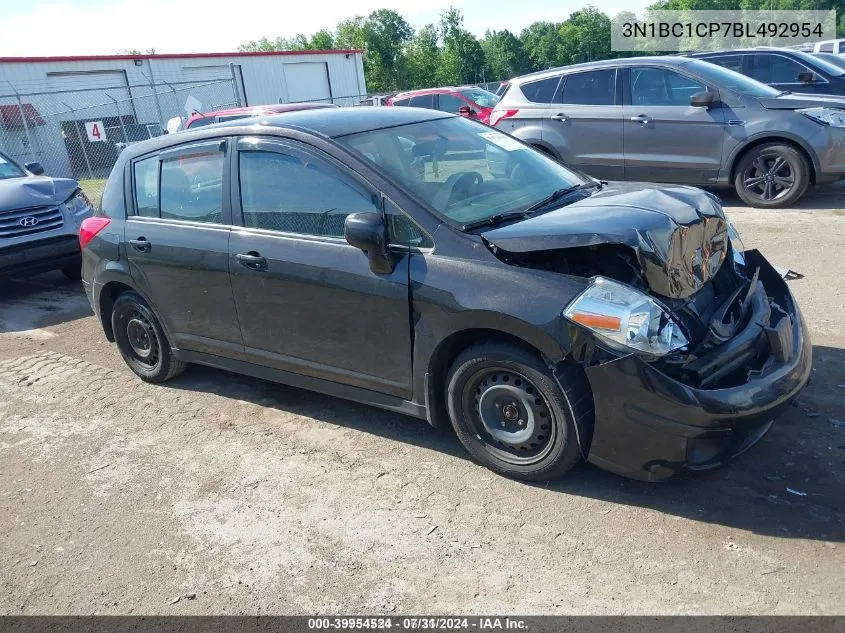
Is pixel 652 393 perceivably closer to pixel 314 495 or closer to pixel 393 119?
pixel 314 495

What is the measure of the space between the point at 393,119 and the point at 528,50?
267 ft

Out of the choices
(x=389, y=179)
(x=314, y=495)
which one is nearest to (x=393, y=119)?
(x=389, y=179)

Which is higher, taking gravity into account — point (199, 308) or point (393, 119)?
point (393, 119)

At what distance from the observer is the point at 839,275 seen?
5.96 meters

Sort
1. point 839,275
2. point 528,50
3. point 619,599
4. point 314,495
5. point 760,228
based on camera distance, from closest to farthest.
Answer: point 619,599, point 314,495, point 839,275, point 760,228, point 528,50

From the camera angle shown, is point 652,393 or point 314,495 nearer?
point 652,393

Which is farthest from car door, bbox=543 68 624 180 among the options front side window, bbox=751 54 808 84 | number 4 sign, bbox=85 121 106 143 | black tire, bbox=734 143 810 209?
number 4 sign, bbox=85 121 106 143

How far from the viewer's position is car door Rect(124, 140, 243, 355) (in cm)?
425

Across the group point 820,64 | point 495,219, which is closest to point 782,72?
point 820,64

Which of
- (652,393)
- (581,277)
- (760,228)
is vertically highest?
(581,277)

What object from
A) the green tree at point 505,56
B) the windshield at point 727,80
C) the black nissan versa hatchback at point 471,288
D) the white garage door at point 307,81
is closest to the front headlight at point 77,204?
the black nissan versa hatchback at point 471,288

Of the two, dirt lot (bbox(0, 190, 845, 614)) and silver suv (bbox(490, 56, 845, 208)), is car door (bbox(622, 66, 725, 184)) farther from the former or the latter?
dirt lot (bbox(0, 190, 845, 614))

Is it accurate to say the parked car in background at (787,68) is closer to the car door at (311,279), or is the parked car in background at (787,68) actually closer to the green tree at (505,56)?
the car door at (311,279)

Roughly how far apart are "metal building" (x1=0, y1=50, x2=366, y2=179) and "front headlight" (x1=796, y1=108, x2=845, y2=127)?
15304 millimetres
